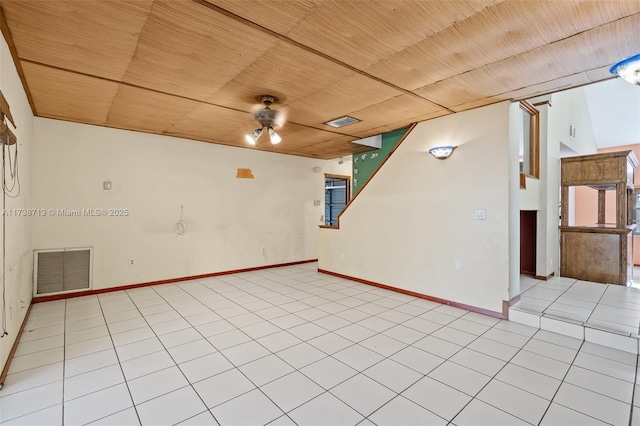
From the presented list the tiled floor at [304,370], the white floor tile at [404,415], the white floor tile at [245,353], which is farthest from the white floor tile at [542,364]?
the white floor tile at [245,353]

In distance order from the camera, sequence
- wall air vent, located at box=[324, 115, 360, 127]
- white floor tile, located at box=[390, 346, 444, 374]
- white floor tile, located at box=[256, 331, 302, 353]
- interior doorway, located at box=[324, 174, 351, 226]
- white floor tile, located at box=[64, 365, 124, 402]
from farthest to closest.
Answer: interior doorway, located at box=[324, 174, 351, 226] < wall air vent, located at box=[324, 115, 360, 127] < white floor tile, located at box=[256, 331, 302, 353] < white floor tile, located at box=[390, 346, 444, 374] < white floor tile, located at box=[64, 365, 124, 402]

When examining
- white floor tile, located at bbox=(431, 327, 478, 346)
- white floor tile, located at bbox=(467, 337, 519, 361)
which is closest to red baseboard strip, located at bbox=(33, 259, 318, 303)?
white floor tile, located at bbox=(431, 327, 478, 346)

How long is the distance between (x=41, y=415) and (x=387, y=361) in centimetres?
246

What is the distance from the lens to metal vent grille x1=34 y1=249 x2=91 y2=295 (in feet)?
13.8

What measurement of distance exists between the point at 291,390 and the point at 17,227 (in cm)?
312

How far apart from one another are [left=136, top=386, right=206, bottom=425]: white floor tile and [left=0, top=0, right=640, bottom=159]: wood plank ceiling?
261cm

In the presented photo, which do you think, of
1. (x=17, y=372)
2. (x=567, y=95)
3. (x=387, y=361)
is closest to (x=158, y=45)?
Answer: (x=17, y=372)

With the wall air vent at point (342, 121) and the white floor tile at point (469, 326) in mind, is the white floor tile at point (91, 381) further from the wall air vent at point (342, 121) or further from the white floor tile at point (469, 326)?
the wall air vent at point (342, 121)

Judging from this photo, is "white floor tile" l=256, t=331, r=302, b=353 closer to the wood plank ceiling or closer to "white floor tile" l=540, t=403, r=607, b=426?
"white floor tile" l=540, t=403, r=607, b=426

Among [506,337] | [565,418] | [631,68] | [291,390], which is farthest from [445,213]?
[291,390]

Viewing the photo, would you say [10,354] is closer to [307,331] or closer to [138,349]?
[138,349]

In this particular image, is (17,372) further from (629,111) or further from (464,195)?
(629,111)

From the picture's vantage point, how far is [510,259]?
143 inches

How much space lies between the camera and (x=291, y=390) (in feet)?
7.17
